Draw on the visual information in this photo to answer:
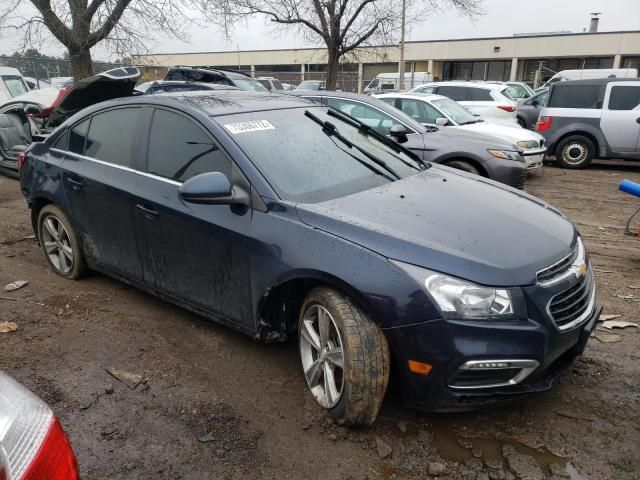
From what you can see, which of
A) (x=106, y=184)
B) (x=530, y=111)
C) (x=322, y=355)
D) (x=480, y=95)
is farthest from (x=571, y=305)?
(x=530, y=111)

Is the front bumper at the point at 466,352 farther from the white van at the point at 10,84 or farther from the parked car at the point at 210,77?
the white van at the point at 10,84

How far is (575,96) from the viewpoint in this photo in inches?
419

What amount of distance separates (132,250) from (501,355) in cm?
259

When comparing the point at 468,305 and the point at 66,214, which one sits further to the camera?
the point at 66,214

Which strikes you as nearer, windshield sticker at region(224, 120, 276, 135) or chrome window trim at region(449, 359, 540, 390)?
chrome window trim at region(449, 359, 540, 390)

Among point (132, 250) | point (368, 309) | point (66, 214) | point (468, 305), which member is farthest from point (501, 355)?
point (66, 214)

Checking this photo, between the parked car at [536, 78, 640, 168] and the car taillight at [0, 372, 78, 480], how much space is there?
36.4 feet

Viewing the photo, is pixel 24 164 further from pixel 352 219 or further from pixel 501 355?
Answer: pixel 501 355

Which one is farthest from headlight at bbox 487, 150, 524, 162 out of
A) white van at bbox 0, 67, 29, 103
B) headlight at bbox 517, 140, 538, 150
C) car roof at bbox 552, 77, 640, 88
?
→ white van at bbox 0, 67, 29, 103

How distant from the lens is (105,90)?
555 centimetres

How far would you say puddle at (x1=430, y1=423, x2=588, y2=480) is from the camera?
2439mm

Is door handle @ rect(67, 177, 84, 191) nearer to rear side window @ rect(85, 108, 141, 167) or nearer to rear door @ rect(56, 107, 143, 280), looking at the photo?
rear door @ rect(56, 107, 143, 280)

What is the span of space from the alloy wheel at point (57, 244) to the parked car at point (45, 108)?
1680mm

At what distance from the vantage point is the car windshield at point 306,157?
9.88ft
